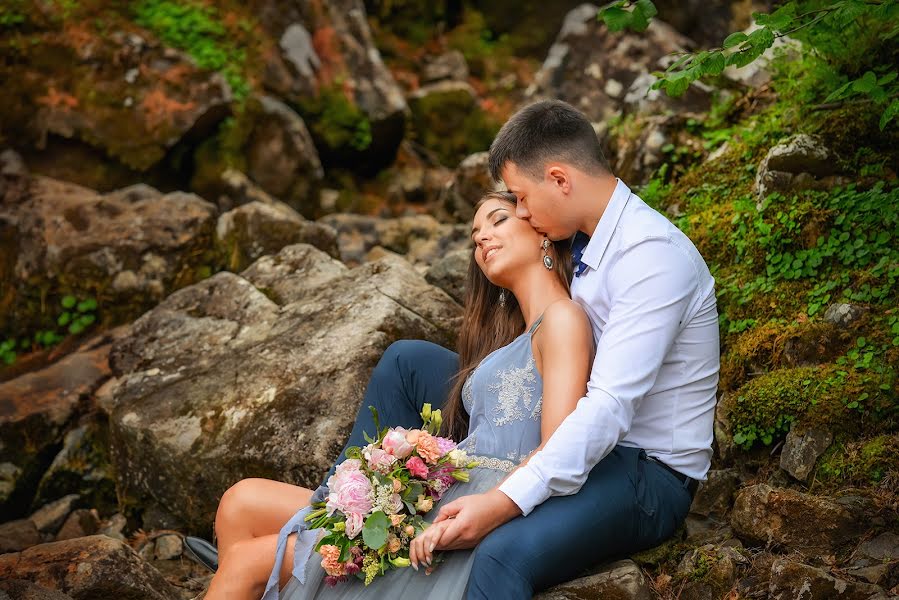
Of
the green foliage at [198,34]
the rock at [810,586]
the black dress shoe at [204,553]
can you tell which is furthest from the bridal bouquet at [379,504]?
the green foliage at [198,34]

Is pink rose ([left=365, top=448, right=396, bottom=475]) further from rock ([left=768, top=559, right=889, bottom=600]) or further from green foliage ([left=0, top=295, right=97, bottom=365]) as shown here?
green foliage ([left=0, top=295, right=97, bottom=365])

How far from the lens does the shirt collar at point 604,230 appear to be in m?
3.43

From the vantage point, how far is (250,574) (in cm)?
341

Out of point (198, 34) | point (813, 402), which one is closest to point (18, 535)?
point (813, 402)

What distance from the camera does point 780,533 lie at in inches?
127

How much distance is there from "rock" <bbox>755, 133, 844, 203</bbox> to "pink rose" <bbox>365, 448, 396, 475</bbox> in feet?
9.15

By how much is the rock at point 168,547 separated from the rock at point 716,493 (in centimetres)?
298

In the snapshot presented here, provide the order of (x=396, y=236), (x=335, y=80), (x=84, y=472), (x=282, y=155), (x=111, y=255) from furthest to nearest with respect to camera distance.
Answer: (x=335, y=80), (x=282, y=155), (x=396, y=236), (x=111, y=255), (x=84, y=472)

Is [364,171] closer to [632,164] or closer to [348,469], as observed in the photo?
[632,164]

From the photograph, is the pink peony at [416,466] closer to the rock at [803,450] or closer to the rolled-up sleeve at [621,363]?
the rolled-up sleeve at [621,363]

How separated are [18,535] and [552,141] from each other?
4137mm

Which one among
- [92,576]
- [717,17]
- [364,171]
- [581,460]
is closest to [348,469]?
[581,460]

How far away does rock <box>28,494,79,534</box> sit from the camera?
539 centimetres

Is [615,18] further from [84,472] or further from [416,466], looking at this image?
[84,472]
